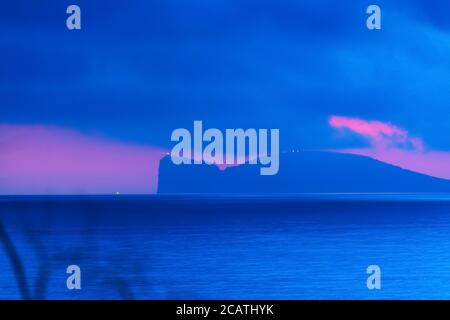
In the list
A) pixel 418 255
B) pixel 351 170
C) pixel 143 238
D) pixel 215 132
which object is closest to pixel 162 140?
pixel 215 132

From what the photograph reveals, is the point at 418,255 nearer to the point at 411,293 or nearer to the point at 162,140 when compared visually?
the point at 411,293

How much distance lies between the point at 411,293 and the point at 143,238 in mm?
1159

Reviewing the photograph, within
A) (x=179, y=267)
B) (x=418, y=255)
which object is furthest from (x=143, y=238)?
(x=418, y=255)

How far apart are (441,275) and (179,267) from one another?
110 cm

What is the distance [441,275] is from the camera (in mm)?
2773

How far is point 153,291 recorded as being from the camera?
8.89ft

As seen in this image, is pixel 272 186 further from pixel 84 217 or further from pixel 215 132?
pixel 84 217

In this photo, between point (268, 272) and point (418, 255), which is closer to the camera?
point (268, 272)
